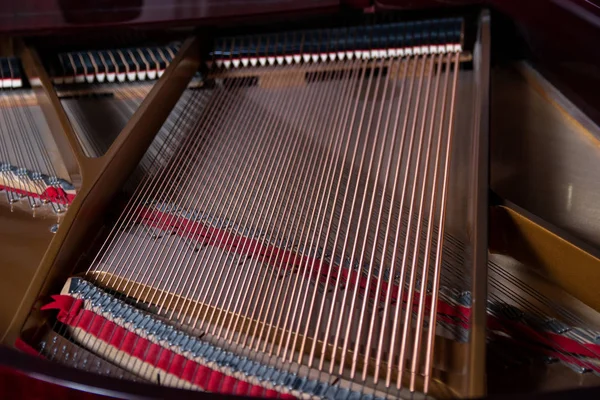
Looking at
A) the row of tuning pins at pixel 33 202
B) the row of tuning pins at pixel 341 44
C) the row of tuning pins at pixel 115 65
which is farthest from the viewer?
the row of tuning pins at pixel 115 65

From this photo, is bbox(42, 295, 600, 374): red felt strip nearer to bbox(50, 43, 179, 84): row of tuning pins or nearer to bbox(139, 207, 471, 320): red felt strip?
bbox(139, 207, 471, 320): red felt strip

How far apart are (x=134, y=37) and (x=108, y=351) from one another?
1.33 meters

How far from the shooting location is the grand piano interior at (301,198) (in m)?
1.54

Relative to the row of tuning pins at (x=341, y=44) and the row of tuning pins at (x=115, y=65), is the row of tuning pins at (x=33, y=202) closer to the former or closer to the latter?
the row of tuning pins at (x=115, y=65)

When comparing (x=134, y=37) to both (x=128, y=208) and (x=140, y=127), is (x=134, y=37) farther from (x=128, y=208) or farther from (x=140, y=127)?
(x=128, y=208)

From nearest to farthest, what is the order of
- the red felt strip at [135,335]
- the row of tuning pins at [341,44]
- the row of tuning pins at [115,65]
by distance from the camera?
the red felt strip at [135,335] < the row of tuning pins at [341,44] < the row of tuning pins at [115,65]

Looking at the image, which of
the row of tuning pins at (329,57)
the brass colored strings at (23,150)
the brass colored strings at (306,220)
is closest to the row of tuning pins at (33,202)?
the brass colored strings at (23,150)

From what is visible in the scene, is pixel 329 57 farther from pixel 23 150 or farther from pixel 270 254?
pixel 23 150

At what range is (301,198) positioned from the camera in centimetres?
196

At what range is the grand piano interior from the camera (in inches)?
60.7

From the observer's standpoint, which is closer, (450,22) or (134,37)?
(450,22)

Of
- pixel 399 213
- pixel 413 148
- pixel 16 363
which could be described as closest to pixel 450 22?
pixel 413 148

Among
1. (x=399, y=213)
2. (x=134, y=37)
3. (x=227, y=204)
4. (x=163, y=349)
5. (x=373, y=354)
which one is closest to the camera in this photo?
(x=373, y=354)

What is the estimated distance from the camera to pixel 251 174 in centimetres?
210
